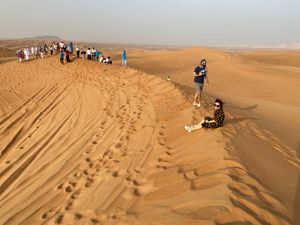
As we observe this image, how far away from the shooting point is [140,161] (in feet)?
20.8

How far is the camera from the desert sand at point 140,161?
13.9 ft

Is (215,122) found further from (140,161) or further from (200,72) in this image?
(200,72)

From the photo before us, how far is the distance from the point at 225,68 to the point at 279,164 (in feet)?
71.3

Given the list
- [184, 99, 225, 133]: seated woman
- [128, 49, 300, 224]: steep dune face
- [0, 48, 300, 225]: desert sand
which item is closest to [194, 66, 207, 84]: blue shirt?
Answer: [0, 48, 300, 225]: desert sand

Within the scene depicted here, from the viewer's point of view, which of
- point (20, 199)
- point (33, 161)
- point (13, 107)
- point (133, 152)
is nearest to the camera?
point (20, 199)

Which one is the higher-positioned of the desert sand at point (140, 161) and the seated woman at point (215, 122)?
the seated woman at point (215, 122)

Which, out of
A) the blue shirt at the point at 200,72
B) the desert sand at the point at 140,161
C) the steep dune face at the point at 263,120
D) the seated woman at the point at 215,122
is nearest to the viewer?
the desert sand at the point at 140,161

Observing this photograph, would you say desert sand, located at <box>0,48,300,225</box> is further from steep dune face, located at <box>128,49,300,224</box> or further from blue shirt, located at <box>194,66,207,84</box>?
blue shirt, located at <box>194,66,207,84</box>

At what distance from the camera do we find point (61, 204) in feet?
16.7

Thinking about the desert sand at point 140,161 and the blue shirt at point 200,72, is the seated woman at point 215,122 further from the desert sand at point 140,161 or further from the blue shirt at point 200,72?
the blue shirt at point 200,72

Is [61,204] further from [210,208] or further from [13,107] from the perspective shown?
[13,107]

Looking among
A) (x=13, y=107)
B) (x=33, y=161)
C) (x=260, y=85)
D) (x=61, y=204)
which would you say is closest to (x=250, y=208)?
(x=61, y=204)

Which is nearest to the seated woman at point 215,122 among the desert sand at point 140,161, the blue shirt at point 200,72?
the desert sand at point 140,161

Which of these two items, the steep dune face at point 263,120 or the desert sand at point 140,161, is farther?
the steep dune face at point 263,120
